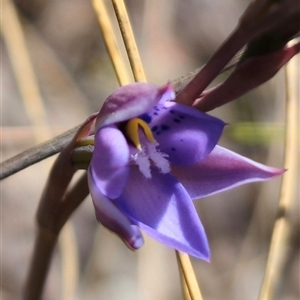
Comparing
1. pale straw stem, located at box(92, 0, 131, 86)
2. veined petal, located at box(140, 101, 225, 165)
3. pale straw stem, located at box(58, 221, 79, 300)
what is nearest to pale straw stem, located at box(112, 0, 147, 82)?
pale straw stem, located at box(92, 0, 131, 86)

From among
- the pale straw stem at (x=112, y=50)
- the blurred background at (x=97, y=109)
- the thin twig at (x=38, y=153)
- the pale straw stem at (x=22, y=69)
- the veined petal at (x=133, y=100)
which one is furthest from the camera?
the blurred background at (x=97, y=109)

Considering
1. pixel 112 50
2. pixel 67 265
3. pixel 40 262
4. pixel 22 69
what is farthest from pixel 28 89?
pixel 40 262

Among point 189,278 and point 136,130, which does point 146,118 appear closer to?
point 136,130

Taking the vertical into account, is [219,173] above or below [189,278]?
above

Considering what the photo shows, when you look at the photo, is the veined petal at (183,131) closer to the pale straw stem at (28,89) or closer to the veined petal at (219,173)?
the veined petal at (219,173)

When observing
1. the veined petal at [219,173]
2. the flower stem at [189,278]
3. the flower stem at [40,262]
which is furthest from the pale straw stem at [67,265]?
the veined petal at [219,173]

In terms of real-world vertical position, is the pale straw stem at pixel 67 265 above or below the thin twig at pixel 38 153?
below

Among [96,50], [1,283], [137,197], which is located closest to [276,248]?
[137,197]
